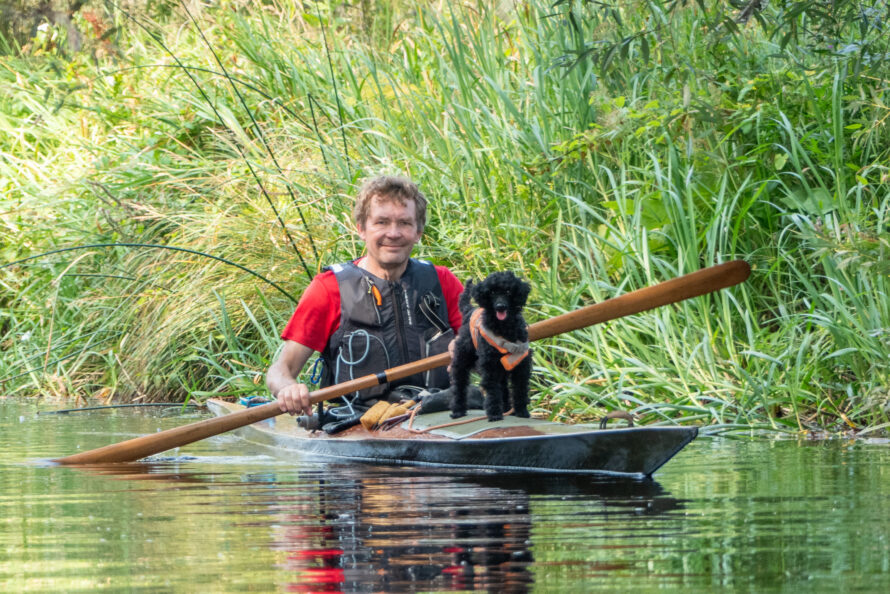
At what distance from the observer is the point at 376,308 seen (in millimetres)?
5297

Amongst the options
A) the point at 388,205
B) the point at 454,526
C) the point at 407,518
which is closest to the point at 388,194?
the point at 388,205

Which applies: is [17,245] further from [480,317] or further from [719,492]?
[719,492]

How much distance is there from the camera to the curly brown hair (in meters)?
5.36

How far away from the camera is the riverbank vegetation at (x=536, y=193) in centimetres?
565

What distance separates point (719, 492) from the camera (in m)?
3.85

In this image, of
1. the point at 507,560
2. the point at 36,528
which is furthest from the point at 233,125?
the point at 507,560

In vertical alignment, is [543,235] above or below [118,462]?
above

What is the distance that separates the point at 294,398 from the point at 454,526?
1757 millimetres

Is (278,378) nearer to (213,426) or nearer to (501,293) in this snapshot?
(213,426)

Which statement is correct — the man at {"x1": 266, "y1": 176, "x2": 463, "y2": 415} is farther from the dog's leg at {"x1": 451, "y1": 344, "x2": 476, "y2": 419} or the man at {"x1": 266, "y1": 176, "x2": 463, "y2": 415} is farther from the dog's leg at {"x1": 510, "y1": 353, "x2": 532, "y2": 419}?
the dog's leg at {"x1": 510, "y1": 353, "x2": 532, "y2": 419}

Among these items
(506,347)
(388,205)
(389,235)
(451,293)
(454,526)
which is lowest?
(454,526)

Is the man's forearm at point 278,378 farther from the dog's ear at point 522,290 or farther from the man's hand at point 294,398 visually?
the dog's ear at point 522,290

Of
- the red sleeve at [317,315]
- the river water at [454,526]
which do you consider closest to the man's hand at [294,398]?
the river water at [454,526]

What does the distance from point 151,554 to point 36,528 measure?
65 centimetres
